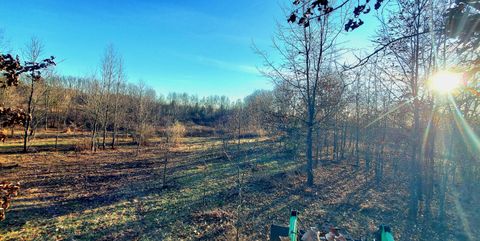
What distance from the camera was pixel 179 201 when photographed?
A: 6.82m

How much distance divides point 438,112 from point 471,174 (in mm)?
5575

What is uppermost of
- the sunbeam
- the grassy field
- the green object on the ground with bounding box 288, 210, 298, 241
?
the sunbeam

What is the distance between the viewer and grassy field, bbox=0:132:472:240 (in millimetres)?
4963

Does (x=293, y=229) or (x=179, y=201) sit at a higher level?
(x=293, y=229)

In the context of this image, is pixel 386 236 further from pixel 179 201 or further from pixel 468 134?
pixel 468 134

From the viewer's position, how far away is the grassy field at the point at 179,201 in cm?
496

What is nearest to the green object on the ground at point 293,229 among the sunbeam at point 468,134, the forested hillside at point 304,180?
the forested hillside at point 304,180

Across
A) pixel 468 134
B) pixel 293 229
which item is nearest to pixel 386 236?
pixel 293 229

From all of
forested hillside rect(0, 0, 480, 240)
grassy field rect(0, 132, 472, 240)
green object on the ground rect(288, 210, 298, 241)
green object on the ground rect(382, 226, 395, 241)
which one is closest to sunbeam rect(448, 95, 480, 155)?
forested hillside rect(0, 0, 480, 240)

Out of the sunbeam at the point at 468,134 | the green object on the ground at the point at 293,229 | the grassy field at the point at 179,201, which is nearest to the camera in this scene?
the green object on the ground at the point at 293,229

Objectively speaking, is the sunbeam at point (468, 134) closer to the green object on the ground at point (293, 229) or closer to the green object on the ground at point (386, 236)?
the green object on the ground at point (386, 236)

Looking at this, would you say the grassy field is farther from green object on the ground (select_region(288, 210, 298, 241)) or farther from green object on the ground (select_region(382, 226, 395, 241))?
green object on the ground (select_region(382, 226, 395, 241))

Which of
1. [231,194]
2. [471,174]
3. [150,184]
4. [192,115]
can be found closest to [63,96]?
[192,115]

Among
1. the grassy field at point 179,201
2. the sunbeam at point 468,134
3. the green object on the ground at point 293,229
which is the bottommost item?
the grassy field at point 179,201
